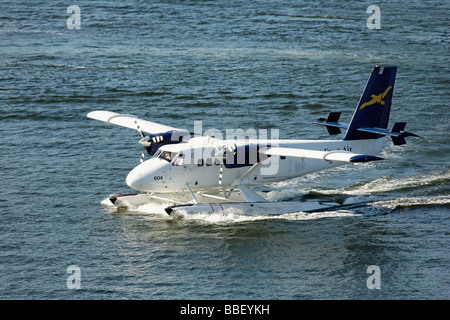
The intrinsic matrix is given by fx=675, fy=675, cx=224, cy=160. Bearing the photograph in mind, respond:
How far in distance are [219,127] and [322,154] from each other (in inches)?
795

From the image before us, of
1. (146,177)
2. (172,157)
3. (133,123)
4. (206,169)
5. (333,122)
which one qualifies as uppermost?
(133,123)

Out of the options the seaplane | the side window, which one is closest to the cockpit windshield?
the seaplane

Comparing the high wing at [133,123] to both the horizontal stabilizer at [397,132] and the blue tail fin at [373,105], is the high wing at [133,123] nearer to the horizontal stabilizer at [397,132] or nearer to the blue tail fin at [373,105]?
the blue tail fin at [373,105]

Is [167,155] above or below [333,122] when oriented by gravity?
below

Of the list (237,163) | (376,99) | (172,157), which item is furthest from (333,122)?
(172,157)

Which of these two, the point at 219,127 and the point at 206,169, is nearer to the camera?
the point at 206,169

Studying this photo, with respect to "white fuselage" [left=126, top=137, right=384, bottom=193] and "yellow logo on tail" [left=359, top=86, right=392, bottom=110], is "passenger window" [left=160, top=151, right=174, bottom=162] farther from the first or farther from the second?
"yellow logo on tail" [left=359, top=86, right=392, bottom=110]

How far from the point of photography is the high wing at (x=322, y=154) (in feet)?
102

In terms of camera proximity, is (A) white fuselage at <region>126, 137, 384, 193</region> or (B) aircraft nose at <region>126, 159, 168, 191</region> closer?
(B) aircraft nose at <region>126, 159, 168, 191</region>

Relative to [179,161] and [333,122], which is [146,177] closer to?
[179,161]

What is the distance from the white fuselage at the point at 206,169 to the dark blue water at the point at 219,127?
77.2 inches

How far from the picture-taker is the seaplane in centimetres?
3441

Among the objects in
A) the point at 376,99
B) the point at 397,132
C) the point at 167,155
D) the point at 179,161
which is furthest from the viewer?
the point at 376,99

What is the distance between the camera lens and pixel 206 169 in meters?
35.2
